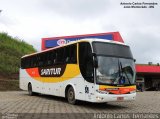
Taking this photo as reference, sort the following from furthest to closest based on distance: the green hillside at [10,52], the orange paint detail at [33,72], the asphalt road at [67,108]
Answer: the green hillside at [10,52] < the orange paint detail at [33,72] < the asphalt road at [67,108]

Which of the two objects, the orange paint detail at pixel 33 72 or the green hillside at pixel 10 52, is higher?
the green hillside at pixel 10 52

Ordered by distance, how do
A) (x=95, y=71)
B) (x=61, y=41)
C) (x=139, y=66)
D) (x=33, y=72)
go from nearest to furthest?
1. (x=95, y=71)
2. (x=33, y=72)
3. (x=61, y=41)
4. (x=139, y=66)

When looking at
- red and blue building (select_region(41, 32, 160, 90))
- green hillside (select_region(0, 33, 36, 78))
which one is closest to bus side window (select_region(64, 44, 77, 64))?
red and blue building (select_region(41, 32, 160, 90))

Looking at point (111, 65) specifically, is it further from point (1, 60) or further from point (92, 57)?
point (1, 60)

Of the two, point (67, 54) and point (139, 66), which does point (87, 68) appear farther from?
point (139, 66)

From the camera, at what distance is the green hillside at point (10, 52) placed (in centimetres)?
4031

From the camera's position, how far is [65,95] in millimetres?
18562

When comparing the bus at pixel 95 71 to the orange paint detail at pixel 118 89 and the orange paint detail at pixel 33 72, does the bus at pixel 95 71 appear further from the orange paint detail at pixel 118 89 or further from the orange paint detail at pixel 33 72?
the orange paint detail at pixel 33 72

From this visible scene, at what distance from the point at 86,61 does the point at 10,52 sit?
107ft

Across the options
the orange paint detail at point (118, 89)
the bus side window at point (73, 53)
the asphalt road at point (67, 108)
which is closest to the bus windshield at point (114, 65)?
the orange paint detail at point (118, 89)

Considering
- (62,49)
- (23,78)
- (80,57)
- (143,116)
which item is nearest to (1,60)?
(23,78)

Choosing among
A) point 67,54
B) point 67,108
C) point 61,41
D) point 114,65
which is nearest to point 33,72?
point 67,54

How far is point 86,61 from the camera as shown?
15906 millimetres

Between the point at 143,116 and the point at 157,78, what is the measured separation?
45.0 meters
